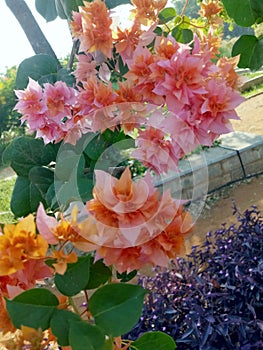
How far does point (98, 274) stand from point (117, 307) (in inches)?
3.1

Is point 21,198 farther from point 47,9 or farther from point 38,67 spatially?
point 47,9

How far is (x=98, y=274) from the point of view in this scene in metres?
0.50

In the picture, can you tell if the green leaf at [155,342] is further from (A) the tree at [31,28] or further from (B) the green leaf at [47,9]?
(B) the green leaf at [47,9]

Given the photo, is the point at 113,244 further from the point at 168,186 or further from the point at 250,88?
the point at 250,88

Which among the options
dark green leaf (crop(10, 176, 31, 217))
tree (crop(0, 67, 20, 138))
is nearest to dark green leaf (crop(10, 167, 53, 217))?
dark green leaf (crop(10, 176, 31, 217))

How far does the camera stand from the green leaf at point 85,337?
0.38 meters

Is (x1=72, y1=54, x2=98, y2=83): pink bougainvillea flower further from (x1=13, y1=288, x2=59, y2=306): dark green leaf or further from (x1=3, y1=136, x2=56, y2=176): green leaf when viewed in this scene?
(x1=13, y1=288, x2=59, y2=306): dark green leaf

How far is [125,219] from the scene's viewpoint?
0.44 meters

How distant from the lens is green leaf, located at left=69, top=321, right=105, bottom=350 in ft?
1.26

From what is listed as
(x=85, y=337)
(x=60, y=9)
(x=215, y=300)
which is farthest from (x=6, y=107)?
(x=85, y=337)

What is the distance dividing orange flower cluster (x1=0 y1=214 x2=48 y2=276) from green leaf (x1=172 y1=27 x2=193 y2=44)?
536 millimetres

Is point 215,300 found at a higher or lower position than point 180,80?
lower

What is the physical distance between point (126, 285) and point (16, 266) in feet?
0.32

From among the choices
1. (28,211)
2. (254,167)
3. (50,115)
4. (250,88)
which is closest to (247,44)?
(50,115)
